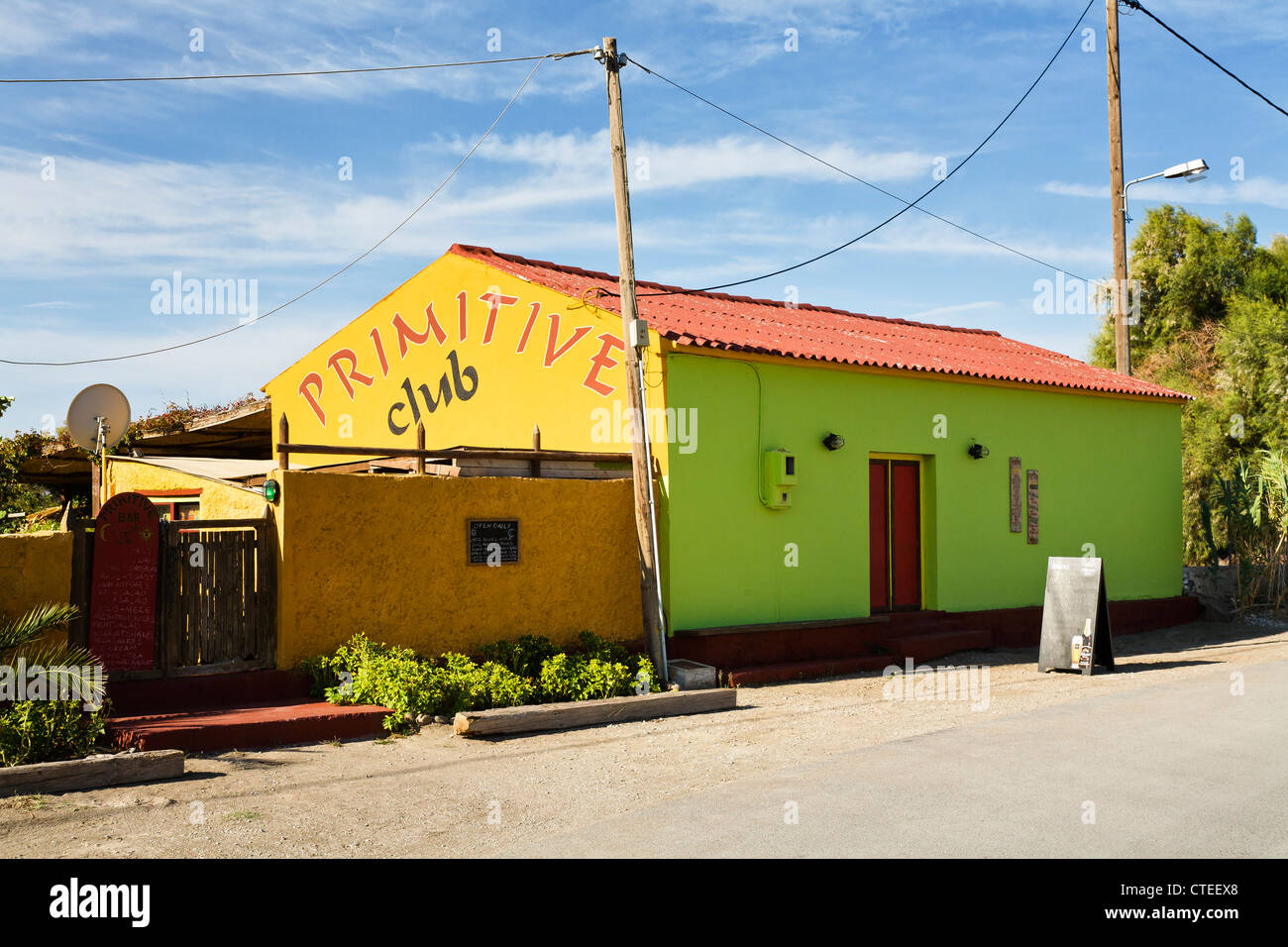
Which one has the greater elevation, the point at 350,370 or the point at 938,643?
the point at 350,370

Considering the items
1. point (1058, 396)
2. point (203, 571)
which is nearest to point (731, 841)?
point (203, 571)

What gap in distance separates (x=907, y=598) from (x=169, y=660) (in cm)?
970

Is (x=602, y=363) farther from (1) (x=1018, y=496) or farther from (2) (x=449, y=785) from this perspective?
(1) (x=1018, y=496)

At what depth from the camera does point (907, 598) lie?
15281 mm

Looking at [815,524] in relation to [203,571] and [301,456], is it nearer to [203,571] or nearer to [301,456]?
[203,571]

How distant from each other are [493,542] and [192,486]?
474 centimetres

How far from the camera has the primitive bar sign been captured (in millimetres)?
16281

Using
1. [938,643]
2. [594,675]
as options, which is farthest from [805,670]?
[594,675]

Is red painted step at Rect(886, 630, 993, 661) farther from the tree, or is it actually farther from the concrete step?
the tree

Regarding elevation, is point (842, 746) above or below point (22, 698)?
below

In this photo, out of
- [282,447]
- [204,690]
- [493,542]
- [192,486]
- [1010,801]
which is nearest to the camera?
[1010,801]

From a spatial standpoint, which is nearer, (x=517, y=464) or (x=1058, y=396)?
(x=517, y=464)

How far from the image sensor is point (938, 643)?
14.1m

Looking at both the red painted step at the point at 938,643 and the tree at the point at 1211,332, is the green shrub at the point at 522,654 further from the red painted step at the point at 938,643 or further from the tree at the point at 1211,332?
the tree at the point at 1211,332
